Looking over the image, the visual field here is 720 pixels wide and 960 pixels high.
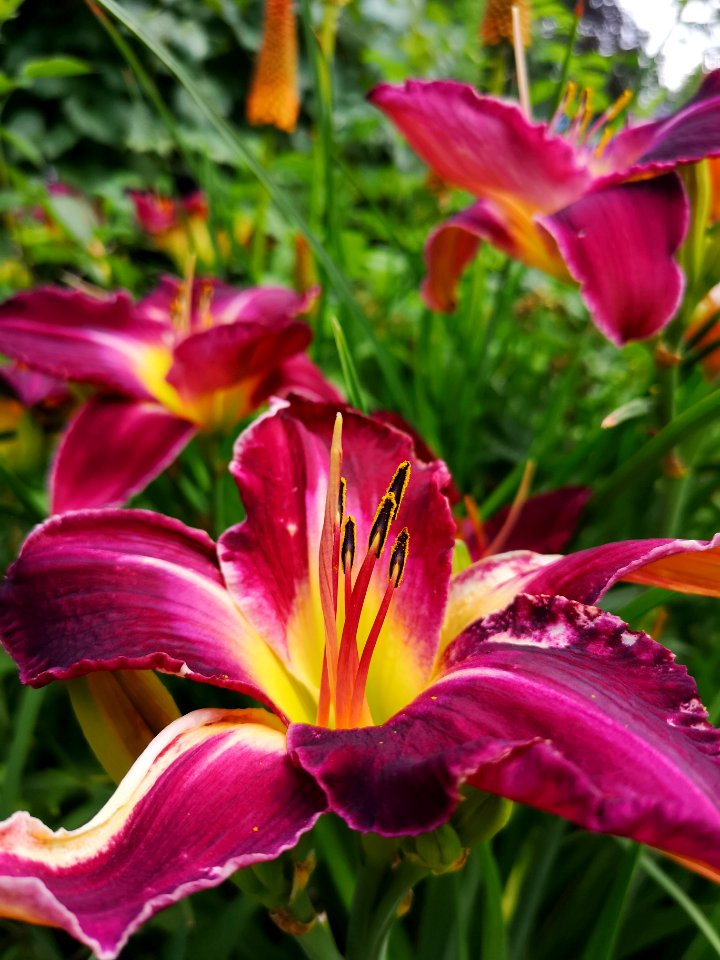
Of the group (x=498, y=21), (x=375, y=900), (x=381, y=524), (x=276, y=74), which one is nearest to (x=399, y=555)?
(x=381, y=524)

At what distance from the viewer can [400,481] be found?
32 centimetres

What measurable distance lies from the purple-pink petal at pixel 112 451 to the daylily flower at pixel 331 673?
146mm

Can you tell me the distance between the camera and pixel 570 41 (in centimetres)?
51

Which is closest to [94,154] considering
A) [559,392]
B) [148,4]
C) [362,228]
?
[148,4]

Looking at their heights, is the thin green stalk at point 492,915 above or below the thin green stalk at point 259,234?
below

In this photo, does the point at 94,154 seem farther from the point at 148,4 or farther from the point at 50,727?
the point at 50,727

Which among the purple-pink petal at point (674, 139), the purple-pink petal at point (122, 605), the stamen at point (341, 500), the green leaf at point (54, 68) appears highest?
the purple-pink petal at point (674, 139)

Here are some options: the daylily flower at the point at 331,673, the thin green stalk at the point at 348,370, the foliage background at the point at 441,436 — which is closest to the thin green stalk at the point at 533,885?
the foliage background at the point at 441,436

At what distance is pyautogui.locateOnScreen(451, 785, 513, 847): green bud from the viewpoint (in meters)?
0.28

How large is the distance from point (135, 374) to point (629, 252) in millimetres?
330

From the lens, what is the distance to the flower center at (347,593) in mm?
303

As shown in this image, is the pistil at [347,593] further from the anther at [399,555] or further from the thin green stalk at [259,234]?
the thin green stalk at [259,234]

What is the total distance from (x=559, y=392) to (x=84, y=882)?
0.54 meters

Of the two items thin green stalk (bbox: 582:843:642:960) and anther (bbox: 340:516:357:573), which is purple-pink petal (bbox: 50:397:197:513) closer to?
anther (bbox: 340:516:357:573)
